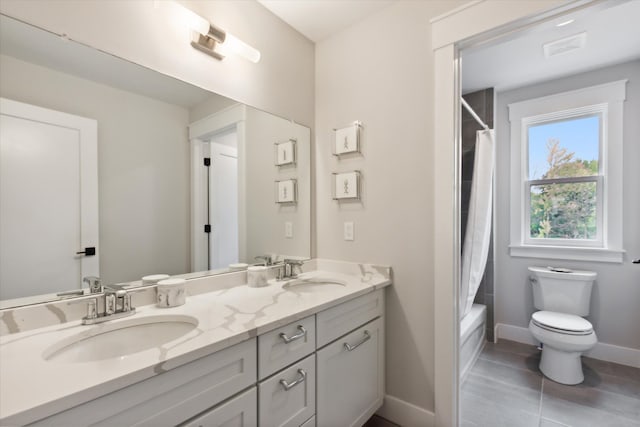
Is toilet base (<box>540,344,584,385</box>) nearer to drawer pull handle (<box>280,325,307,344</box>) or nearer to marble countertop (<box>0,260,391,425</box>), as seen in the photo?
marble countertop (<box>0,260,391,425</box>)

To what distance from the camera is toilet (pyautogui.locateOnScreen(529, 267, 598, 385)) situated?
6.77 ft

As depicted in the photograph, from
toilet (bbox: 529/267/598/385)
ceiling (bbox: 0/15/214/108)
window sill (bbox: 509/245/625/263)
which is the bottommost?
toilet (bbox: 529/267/598/385)

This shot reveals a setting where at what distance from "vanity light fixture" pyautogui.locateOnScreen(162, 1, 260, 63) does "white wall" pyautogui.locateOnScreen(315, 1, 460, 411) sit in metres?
0.69

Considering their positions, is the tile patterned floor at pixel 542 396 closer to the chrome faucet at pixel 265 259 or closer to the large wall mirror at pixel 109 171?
the chrome faucet at pixel 265 259

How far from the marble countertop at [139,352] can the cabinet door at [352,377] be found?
0.74 ft

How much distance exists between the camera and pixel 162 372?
0.73m

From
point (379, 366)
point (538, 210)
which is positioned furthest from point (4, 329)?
point (538, 210)

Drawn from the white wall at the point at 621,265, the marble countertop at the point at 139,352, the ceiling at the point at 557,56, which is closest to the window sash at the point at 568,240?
the white wall at the point at 621,265

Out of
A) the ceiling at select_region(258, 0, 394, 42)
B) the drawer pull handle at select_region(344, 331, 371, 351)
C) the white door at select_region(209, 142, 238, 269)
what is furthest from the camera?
the ceiling at select_region(258, 0, 394, 42)

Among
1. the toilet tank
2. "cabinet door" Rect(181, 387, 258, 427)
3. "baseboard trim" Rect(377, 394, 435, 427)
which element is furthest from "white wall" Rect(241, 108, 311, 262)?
the toilet tank

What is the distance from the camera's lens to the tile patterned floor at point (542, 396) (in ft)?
5.64

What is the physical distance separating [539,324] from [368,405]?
5.11 feet

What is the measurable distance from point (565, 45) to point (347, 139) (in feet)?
5.74

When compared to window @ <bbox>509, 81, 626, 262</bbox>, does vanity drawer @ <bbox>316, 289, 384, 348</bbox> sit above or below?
below
